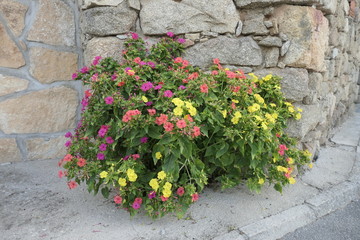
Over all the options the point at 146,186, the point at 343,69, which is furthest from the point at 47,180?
the point at 343,69

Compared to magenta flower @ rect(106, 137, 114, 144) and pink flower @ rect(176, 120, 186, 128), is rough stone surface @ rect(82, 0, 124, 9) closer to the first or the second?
magenta flower @ rect(106, 137, 114, 144)

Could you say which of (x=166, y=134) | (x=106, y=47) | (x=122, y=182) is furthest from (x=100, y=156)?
(x=106, y=47)

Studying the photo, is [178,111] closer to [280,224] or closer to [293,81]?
[280,224]

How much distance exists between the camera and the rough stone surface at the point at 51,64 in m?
2.49

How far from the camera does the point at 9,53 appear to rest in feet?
7.89

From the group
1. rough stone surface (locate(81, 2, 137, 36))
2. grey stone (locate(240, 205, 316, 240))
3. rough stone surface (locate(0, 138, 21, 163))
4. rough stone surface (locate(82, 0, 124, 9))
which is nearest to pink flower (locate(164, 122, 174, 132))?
grey stone (locate(240, 205, 316, 240))

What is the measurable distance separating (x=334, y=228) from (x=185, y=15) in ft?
6.06

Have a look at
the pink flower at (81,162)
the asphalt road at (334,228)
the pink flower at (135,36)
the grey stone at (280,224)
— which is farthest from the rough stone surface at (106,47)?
the asphalt road at (334,228)

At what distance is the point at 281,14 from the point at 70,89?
195cm

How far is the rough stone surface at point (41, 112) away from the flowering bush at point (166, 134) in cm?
75

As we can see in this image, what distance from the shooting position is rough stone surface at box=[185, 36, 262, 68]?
2227 mm

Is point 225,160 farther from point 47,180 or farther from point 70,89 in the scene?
point 70,89

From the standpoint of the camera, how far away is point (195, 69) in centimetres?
212

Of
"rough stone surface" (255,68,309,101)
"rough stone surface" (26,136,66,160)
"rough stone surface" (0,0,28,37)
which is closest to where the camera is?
"rough stone surface" (255,68,309,101)
